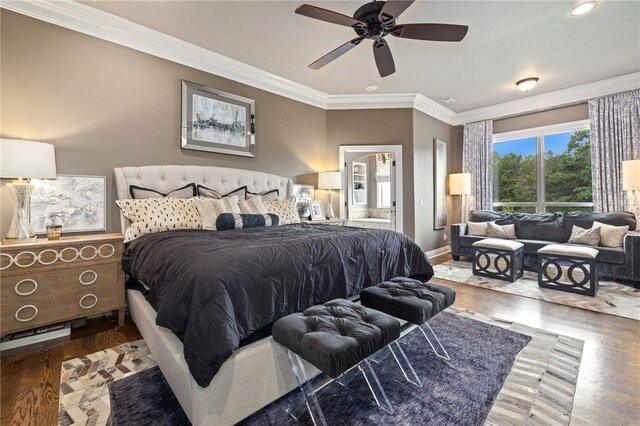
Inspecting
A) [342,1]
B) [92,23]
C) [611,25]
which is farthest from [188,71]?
[611,25]

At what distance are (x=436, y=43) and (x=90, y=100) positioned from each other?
12.3 feet

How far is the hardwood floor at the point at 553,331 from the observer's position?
154cm

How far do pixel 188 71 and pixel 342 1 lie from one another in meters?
1.98

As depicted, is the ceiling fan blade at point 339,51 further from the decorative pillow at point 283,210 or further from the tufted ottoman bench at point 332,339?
the tufted ottoman bench at point 332,339

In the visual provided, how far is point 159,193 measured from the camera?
3123 millimetres

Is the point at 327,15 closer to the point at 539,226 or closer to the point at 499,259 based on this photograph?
the point at 499,259

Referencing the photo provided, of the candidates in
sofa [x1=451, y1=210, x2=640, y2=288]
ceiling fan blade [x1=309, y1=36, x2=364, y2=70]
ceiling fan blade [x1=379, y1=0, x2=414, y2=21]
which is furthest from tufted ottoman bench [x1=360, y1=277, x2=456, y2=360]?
sofa [x1=451, y1=210, x2=640, y2=288]

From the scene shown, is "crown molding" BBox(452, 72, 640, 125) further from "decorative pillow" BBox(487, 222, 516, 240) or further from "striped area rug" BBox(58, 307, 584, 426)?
"striped area rug" BBox(58, 307, 584, 426)

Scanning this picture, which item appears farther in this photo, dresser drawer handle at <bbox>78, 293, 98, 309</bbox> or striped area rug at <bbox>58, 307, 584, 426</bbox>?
dresser drawer handle at <bbox>78, 293, 98, 309</bbox>

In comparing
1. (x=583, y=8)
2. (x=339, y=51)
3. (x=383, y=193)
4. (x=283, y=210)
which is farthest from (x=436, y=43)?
(x=383, y=193)

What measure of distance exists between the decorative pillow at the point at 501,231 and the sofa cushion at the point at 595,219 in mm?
665

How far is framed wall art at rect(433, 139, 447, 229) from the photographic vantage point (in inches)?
228

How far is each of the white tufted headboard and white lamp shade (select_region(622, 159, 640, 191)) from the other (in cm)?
478

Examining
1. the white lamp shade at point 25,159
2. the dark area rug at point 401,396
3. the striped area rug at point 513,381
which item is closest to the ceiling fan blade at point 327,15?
the white lamp shade at point 25,159
